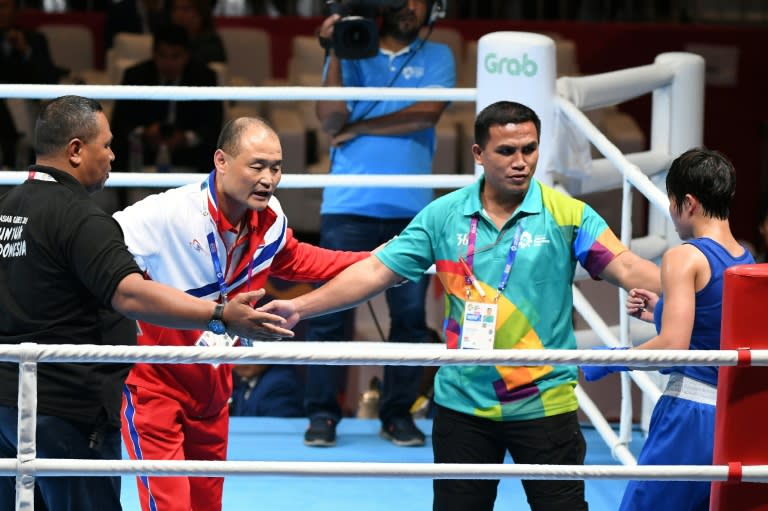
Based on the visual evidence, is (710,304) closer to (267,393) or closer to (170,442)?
(170,442)

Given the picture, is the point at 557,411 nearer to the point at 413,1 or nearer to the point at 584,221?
the point at 584,221

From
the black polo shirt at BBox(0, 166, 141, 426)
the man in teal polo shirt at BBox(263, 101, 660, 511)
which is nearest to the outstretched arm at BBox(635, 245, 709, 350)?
the man in teal polo shirt at BBox(263, 101, 660, 511)

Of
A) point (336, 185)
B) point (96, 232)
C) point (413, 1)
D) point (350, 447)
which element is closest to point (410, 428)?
point (350, 447)

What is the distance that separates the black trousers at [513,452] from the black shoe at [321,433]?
1377mm

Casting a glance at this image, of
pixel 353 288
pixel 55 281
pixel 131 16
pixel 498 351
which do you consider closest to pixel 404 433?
pixel 353 288

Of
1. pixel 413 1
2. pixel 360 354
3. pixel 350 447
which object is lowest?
pixel 350 447

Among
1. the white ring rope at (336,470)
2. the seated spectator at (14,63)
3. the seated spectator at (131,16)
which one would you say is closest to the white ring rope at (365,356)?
the white ring rope at (336,470)

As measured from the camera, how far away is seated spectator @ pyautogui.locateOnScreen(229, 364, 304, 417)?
5121 mm

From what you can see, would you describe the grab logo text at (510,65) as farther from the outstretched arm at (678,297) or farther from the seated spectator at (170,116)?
the seated spectator at (170,116)

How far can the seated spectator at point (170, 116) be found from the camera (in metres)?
6.56

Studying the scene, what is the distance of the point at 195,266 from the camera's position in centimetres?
324

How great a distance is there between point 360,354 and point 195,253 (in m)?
0.84

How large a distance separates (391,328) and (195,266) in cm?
142

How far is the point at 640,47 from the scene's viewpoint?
8289 mm
